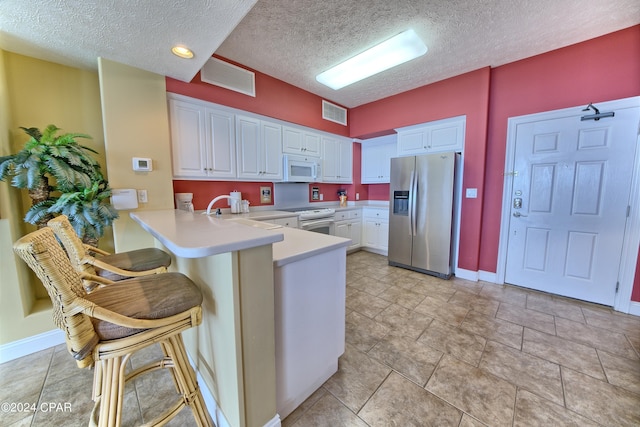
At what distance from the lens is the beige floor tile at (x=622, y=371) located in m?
1.44

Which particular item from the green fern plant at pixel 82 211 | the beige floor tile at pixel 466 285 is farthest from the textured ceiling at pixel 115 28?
the beige floor tile at pixel 466 285

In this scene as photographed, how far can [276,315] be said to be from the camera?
3.73 feet

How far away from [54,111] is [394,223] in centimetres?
403

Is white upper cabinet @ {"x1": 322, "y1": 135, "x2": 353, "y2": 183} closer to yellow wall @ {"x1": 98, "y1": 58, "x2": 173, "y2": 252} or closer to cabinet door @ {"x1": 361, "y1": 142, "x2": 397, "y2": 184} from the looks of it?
cabinet door @ {"x1": 361, "y1": 142, "x2": 397, "y2": 184}

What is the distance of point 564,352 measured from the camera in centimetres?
174

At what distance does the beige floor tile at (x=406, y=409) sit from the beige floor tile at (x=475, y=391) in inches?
2.7

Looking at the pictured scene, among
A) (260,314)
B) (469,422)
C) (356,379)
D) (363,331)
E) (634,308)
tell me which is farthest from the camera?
(634,308)

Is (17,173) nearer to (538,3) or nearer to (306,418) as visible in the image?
(306,418)

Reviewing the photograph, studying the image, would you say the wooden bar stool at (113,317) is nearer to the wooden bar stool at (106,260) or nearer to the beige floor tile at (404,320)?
the wooden bar stool at (106,260)

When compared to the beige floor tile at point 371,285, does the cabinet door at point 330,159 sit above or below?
above

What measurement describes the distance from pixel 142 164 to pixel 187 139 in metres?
0.55

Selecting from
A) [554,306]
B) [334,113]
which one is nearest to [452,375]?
[554,306]

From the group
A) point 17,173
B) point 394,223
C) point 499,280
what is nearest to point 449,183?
point 394,223

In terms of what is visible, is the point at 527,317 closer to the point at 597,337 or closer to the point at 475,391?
the point at 597,337
